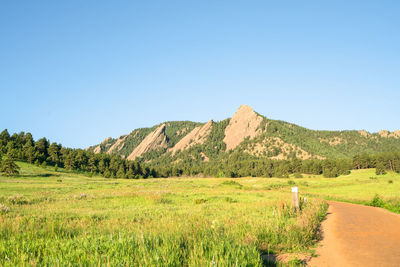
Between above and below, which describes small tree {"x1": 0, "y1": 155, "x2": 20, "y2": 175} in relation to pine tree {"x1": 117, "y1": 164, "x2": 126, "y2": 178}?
above

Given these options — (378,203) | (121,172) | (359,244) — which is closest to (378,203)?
(378,203)

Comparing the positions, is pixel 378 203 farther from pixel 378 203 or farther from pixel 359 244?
pixel 359 244

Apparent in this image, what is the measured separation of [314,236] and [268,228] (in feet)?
7.20

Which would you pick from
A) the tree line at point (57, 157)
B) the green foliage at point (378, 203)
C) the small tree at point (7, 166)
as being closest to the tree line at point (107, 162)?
the tree line at point (57, 157)

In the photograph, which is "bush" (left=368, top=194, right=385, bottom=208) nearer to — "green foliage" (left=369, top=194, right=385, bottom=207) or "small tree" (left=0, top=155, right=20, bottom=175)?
"green foliage" (left=369, top=194, right=385, bottom=207)

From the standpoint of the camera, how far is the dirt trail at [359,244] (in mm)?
8094

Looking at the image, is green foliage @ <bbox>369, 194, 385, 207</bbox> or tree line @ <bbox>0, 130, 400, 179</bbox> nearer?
green foliage @ <bbox>369, 194, 385, 207</bbox>

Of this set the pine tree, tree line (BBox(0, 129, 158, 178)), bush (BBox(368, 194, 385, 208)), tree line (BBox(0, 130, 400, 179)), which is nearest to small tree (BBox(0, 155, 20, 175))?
tree line (BBox(0, 130, 400, 179))

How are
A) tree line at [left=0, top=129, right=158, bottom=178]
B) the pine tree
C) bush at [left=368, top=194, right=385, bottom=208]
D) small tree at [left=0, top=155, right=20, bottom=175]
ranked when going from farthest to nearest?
the pine tree, tree line at [left=0, top=129, right=158, bottom=178], small tree at [left=0, top=155, right=20, bottom=175], bush at [left=368, top=194, right=385, bottom=208]

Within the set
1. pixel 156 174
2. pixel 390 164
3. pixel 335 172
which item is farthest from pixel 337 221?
pixel 156 174

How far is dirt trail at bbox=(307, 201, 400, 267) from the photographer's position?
809 cm

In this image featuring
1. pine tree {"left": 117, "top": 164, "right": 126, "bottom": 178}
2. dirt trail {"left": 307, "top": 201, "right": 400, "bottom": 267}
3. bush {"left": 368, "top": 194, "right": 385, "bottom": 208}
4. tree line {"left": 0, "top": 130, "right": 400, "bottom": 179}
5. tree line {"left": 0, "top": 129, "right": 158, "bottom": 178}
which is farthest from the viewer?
pine tree {"left": 117, "top": 164, "right": 126, "bottom": 178}

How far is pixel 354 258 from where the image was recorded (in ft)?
27.4

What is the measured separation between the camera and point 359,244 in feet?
32.7
